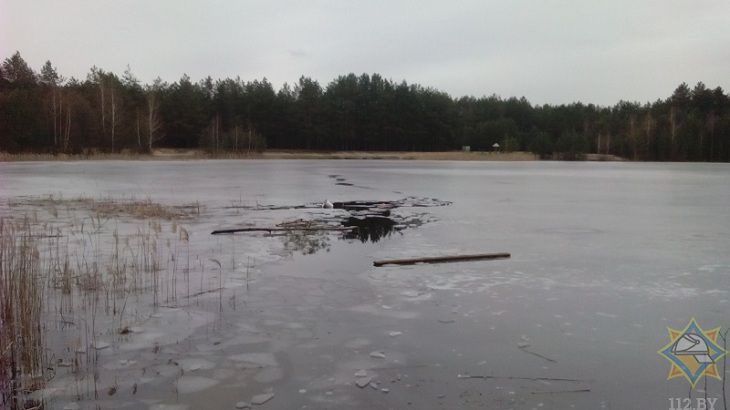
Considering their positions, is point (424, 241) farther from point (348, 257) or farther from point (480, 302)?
point (480, 302)

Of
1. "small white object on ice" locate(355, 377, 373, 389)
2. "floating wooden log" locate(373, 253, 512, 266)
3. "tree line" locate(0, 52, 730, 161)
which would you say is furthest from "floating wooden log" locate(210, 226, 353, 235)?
"tree line" locate(0, 52, 730, 161)

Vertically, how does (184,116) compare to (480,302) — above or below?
above

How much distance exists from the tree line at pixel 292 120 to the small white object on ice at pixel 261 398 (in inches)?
2148

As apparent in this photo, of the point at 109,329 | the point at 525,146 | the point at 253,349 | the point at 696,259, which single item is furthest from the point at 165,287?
the point at 525,146

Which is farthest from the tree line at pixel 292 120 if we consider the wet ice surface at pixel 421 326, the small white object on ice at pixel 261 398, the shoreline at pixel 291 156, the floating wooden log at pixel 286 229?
the small white object on ice at pixel 261 398

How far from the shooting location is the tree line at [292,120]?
2144 inches

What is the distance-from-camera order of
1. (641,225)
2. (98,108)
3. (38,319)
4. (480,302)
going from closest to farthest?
1. (38,319)
2. (480,302)
3. (641,225)
4. (98,108)

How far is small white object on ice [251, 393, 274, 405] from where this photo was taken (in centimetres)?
351

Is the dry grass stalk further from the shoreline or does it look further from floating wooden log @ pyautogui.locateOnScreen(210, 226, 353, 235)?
the shoreline

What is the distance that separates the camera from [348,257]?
8008 mm

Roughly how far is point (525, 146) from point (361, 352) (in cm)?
9844

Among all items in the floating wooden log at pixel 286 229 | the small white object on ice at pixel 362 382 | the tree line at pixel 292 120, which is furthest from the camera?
the tree line at pixel 292 120

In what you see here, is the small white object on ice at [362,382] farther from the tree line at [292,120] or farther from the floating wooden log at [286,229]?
the tree line at [292,120]

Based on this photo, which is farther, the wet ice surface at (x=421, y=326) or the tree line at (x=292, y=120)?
the tree line at (x=292, y=120)
